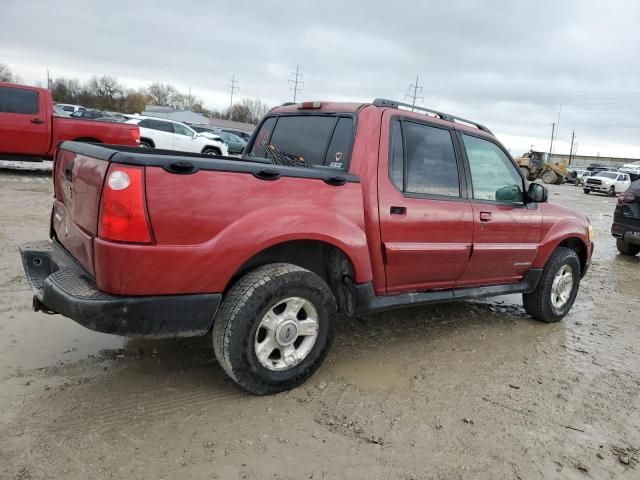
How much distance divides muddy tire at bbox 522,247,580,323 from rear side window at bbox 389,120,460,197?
1.64m

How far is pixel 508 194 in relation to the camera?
14.1ft

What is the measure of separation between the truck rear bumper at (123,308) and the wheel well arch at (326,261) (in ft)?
1.91

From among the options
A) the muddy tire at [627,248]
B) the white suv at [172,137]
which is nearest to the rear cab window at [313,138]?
the muddy tire at [627,248]

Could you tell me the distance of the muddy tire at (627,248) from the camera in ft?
32.0

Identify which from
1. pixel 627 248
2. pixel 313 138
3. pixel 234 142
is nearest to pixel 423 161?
pixel 313 138

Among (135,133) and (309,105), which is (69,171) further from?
(135,133)

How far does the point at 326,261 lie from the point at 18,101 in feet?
33.2

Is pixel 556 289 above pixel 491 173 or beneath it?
beneath

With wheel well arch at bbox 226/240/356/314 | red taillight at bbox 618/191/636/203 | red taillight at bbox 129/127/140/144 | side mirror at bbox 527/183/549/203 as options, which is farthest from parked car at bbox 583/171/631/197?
wheel well arch at bbox 226/240/356/314

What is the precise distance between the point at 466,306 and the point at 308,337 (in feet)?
9.20

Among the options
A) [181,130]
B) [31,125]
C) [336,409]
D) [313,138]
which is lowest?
[336,409]

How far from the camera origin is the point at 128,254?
2439 millimetres

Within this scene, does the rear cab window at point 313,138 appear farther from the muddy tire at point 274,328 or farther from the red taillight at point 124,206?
the red taillight at point 124,206

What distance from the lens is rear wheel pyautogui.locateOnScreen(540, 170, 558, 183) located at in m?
37.8
